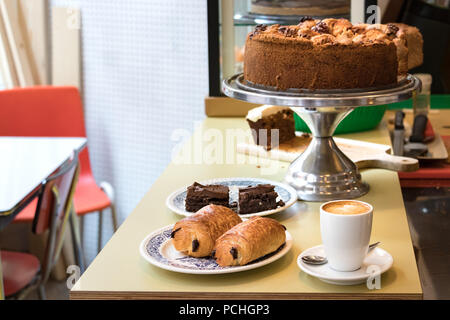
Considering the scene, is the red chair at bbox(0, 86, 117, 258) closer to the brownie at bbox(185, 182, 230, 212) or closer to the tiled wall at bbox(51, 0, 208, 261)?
the tiled wall at bbox(51, 0, 208, 261)

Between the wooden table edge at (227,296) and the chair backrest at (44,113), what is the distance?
73.0 inches

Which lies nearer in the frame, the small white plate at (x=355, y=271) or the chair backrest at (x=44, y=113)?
the small white plate at (x=355, y=271)

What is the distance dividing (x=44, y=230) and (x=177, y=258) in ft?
3.67

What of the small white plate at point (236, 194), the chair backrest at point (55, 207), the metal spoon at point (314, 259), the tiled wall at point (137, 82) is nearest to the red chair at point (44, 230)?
the chair backrest at point (55, 207)

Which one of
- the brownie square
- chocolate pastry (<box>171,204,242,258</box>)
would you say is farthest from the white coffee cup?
the brownie square

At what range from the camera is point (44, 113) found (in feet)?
9.26

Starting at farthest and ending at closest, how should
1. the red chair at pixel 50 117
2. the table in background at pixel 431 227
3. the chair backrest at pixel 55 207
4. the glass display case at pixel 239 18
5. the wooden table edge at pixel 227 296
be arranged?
the red chair at pixel 50 117, the glass display case at pixel 239 18, the chair backrest at pixel 55 207, the table in background at pixel 431 227, the wooden table edge at pixel 227 296

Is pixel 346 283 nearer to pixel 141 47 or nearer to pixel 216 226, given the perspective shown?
pixel 216 226

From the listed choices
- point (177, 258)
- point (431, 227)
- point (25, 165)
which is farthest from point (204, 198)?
point (25, 165)

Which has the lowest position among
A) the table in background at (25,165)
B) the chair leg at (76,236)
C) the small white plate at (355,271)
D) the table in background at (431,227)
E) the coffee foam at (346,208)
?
the chair leg at (76,236)

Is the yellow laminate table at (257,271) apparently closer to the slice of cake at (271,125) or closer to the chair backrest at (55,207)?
the slice of cake at (271,125)

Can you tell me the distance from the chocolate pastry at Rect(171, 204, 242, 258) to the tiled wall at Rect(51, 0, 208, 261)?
180 cm

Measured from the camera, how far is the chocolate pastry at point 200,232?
3.56 feet
